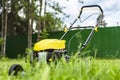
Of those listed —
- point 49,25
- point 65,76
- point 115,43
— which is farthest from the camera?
point 49,25

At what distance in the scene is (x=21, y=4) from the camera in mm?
31031

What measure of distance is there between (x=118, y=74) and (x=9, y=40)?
27.8 metres

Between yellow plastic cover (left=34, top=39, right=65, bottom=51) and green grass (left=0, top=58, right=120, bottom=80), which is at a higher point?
green grass (left=0, top=58, right=120, bottom=80)

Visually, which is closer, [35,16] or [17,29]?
[35,16]

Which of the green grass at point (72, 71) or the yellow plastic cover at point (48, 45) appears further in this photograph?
the yellow plastic cover at point (48, 45)

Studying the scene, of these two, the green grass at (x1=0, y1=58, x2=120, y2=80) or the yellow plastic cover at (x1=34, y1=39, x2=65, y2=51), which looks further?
the yellow plastic cover at (x1=34, y1=39, x2=65, y2=51)

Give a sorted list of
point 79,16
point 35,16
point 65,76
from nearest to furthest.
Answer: point 65,76 < point 79,16 < point 35,16

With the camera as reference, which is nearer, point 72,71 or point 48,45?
point 72,71

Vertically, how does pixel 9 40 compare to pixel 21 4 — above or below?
below

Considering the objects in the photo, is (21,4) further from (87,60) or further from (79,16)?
(87,60)

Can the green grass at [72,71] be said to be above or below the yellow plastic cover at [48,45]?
above

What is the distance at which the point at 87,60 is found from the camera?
2922 millimetres

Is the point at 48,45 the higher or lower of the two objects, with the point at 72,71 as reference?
lower

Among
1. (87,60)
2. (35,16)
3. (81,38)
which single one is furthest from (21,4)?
(87,60)
